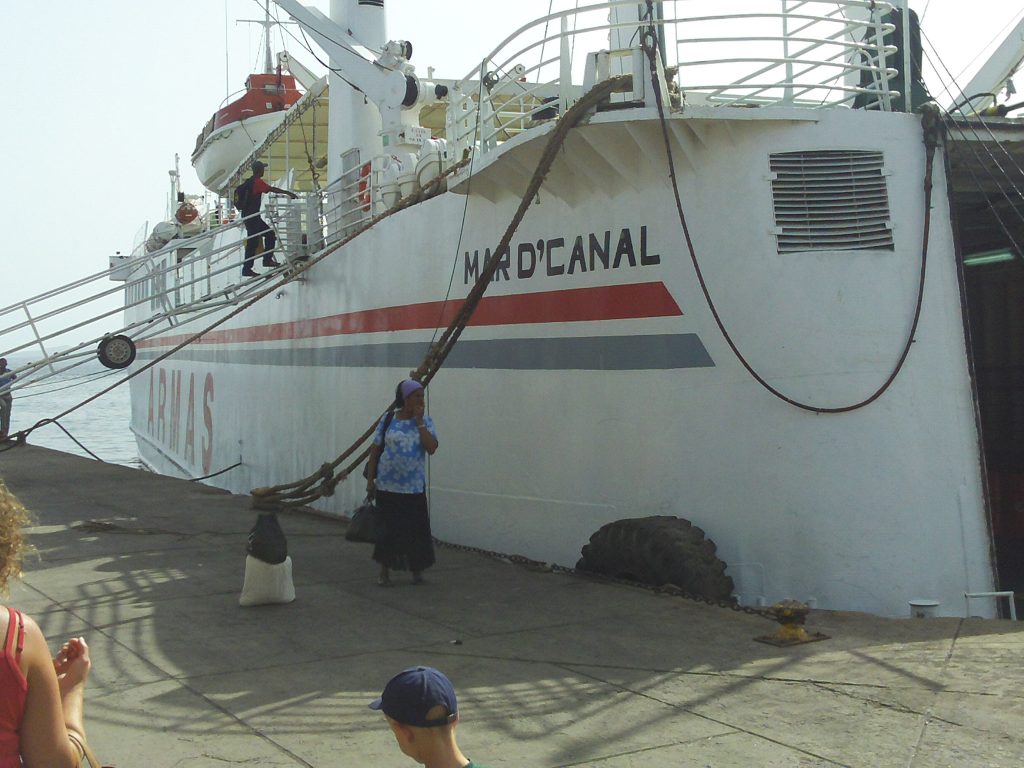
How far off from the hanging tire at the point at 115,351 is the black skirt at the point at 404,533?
748 cm

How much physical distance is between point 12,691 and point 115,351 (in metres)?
12.6

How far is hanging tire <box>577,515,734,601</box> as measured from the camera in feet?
24.4

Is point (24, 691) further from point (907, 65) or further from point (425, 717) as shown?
point (907, 65)

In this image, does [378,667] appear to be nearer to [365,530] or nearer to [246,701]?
[246,701]

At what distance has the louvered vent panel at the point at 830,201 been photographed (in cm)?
773

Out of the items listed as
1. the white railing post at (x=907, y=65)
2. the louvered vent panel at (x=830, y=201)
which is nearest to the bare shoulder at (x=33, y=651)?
the louvered vent panel at (x=830, y=201)

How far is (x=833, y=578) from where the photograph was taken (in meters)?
7.41

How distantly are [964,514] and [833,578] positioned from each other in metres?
1.01

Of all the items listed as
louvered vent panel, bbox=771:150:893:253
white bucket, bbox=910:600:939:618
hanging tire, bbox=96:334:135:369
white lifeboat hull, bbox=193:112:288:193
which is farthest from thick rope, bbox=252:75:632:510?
white lifeboat hull, bbox=193:112:288:193

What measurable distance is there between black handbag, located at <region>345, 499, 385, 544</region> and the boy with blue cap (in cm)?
518

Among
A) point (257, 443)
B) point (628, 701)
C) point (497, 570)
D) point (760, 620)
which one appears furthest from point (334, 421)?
point (628, 701)

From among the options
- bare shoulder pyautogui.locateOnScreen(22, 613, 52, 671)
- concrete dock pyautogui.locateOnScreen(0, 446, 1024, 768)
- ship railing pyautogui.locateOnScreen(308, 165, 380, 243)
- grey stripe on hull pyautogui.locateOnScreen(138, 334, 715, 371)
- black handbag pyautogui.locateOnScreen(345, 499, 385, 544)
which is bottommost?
concrete dock pyautogui.locateOnScreen(0, 446, 1024, 768)

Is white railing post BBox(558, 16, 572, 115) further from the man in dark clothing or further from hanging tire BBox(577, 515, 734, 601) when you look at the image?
the man in dark clothing

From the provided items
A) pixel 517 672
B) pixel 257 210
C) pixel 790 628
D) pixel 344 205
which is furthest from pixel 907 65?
pixel 257 210
